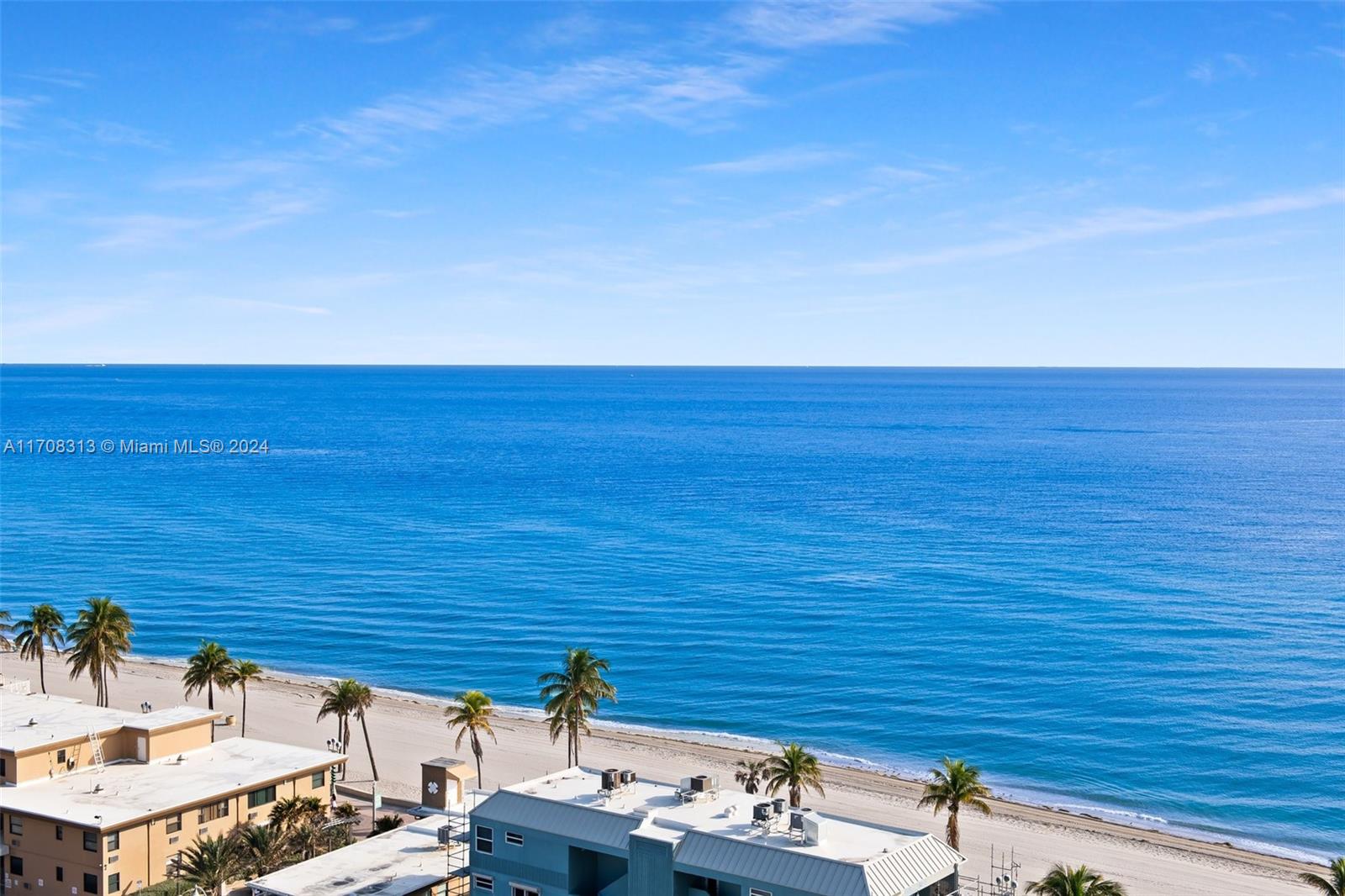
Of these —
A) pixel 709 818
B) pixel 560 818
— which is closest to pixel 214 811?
pixel 560 818

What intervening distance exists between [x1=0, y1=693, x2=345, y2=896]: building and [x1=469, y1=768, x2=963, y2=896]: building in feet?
53.8

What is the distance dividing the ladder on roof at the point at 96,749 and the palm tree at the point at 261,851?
971 centimetres

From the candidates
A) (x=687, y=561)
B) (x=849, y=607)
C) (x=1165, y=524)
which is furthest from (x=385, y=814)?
(x=1165, y=524)

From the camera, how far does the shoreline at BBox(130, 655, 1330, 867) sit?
5878 cm

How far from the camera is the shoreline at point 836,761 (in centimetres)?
5878

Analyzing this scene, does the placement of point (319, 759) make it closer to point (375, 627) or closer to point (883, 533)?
point (375, 627)

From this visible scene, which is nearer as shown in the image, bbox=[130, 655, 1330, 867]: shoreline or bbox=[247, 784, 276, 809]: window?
bbox=[247, 784, 276, 809]: window

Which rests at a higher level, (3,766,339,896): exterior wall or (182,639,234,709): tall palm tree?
(182,639,234,709): tall palm tree

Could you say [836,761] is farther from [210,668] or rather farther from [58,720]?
[58,720]

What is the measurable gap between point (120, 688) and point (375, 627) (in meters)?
22.3

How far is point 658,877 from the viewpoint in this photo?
34.6 metres

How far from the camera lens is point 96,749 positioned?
172 feet

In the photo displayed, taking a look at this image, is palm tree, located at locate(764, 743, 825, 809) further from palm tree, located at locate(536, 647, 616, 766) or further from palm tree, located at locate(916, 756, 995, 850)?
palm tree, located at locate(536, 647, 616, 766)

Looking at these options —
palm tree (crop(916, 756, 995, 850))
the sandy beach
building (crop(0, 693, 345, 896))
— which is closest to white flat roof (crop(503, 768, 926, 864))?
palm tree (crop(916, 756, 995, 850))
